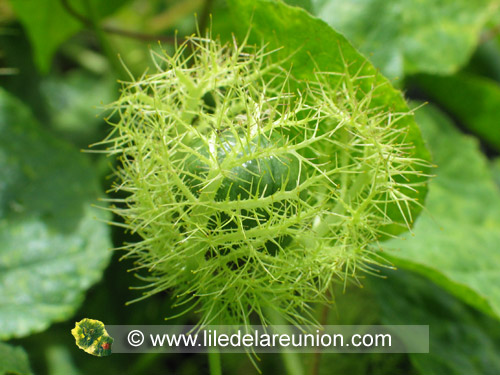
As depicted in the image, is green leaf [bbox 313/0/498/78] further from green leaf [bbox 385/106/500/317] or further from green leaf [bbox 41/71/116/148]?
green leaf [bbox 41/71/116/148]

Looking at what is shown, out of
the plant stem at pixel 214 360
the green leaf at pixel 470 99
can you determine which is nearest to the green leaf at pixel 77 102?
the plant stem at pixel 214 360

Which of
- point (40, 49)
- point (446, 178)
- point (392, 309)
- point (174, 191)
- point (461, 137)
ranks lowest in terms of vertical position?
point (392, 309)

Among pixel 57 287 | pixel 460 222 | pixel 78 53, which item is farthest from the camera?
pixel 78 53

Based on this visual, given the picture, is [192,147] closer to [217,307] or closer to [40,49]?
[217,307]

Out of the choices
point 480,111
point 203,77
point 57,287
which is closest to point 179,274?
point 203,77

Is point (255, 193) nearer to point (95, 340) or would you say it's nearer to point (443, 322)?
point (95, 340)

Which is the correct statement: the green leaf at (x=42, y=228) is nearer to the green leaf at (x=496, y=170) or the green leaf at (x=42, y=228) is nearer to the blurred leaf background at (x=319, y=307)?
the blurred leaf background at (x=319, y=307)

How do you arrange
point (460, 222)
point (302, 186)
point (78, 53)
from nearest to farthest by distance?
point (302, 186), point (460, 222), point (78, 53)
